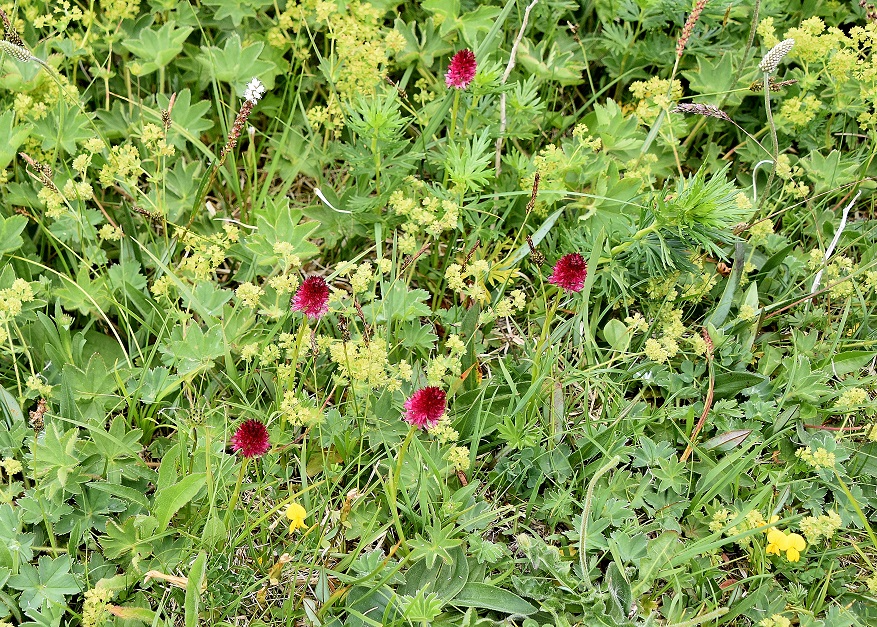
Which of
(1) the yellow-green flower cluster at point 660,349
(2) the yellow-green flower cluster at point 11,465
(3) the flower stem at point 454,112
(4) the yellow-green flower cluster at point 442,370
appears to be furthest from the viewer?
(3) the flower stem at point 454,112

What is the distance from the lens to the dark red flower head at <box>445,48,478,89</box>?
2.80 metres

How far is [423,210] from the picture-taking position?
2881 millimetres

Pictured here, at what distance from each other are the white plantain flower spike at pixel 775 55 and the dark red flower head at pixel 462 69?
936mm

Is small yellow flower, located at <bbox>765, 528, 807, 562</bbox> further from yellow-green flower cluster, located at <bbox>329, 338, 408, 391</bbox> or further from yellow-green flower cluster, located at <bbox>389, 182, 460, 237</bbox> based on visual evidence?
yellow-green flower cluster, located at <bbox>389, 182, 460, 237</bbox>

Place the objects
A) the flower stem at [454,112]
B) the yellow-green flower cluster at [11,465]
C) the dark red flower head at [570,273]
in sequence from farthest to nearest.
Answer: the flower stem at [454,112]
the dark red flower head at [570,273]
the yellow-green flower cluster at [11,465]

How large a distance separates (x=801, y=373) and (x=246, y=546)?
185 cm

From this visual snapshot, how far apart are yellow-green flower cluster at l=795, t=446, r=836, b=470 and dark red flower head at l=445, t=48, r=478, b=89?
1.60 metres

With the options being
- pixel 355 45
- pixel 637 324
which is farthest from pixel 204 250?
pixel 637 324

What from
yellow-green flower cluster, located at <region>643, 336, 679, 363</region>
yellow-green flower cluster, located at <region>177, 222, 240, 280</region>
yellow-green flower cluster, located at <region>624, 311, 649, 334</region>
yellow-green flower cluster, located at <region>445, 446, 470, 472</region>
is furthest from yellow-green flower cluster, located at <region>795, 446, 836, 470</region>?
yellow-green flower cluster, located at <region>177, 222, 240, 280</region>

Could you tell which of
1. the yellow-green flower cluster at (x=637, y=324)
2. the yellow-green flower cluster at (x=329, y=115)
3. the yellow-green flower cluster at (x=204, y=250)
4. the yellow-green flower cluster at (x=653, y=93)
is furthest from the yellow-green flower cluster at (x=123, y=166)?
the yellow-green flower cluster at (x=653, y=93)

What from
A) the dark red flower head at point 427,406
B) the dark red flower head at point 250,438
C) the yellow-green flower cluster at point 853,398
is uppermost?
the dark red flower head at point 427,406

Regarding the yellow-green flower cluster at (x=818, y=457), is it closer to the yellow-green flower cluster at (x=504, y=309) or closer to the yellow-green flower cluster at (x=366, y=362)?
the yellow-green flower cluster at (x=504, y=309)

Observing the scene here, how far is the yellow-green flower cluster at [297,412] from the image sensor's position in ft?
7.68

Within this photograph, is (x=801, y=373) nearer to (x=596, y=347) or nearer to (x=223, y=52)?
(x=596, y=347)
